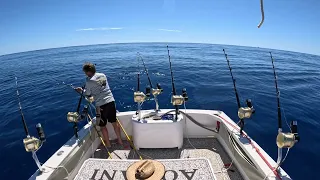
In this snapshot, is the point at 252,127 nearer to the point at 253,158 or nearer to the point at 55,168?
the point at 253,158

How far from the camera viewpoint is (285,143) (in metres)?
1.97

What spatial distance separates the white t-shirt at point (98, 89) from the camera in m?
3.36

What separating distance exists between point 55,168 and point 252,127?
5.27 meters

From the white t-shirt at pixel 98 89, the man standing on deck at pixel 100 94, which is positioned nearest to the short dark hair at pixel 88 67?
the man standing on deck at pixel 100 94

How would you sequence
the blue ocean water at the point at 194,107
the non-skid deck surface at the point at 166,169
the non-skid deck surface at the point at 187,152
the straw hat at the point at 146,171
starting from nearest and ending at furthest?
the straw hat at the point at 146,171 < the non-skid deck surface at the point at 166,169 < the non-skid deck surface at the point at 187,152 < the blue ocean water at the point at 194,107

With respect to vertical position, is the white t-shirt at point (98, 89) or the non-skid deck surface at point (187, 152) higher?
the white t-shirt at point (98, 89)

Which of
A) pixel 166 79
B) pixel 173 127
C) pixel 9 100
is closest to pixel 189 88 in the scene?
pixel 166 79

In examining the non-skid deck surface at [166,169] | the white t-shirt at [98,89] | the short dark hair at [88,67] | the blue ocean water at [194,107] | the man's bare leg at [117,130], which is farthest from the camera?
the blue ocean water at [194,107]

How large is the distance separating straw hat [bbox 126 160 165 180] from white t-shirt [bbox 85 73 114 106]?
1581 millimetres

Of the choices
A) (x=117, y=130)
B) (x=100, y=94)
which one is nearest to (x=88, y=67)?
(x=100, y=94)

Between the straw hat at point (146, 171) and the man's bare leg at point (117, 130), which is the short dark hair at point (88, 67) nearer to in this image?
the man's bare leg at point (117, 130)

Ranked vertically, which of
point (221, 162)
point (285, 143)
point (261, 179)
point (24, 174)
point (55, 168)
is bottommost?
point (24, 174)

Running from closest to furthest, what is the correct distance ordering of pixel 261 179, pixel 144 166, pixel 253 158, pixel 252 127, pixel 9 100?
pixel 144 166 < pixel 261 179 < pixel 253 158 < pixel 252 127 < pixel 9 100

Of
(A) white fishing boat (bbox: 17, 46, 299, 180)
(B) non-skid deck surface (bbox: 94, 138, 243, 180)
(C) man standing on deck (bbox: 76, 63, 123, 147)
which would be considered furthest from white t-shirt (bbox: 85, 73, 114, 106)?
(B) non-skid deck surface (bbox: 94, 138, 243, 180)
